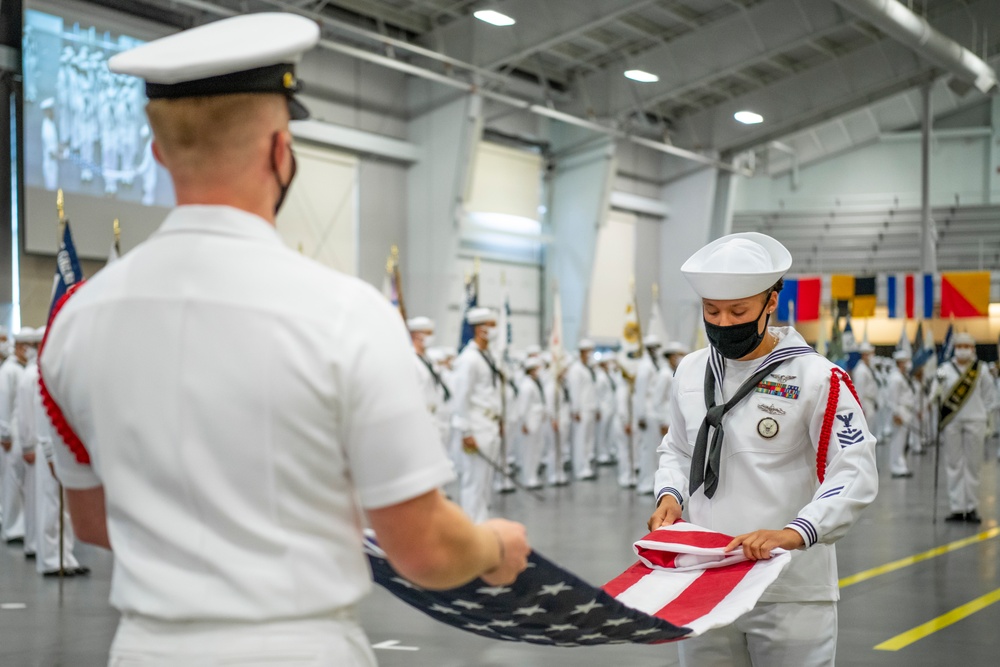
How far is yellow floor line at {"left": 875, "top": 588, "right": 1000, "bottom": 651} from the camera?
6.12 metres

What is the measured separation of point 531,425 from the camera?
15.2 m

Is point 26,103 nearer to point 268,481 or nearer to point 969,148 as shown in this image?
point 268,481

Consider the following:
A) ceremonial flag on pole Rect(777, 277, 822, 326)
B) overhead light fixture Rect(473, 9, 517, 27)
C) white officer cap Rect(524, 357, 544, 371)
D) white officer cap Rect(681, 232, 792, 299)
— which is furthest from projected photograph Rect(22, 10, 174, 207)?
white officer cap Rect(681, 232, 792, 299)

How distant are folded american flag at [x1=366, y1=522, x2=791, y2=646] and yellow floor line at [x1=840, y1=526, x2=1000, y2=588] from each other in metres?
5.57

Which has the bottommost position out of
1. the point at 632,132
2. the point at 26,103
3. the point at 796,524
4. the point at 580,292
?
the point at 796,524

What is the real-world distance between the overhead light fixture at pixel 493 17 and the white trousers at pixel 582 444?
6674 millimetres

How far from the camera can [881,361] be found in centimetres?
2614

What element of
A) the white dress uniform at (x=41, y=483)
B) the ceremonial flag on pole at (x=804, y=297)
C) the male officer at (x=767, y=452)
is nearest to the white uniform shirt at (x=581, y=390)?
the ceremonial flag on pole at (x=804, y=297)

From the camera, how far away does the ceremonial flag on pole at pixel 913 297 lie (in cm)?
2102

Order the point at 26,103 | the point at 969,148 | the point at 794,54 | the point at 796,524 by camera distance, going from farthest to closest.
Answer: the point at 969,148
the point at 794,54
the point at 26,103
the point at 796,524

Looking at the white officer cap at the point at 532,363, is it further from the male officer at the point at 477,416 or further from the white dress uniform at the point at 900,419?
the white dress uniform at the point at 900,419

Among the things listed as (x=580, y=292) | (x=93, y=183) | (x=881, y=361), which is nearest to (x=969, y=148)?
(x=881, y=361)

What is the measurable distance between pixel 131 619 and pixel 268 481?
28cm

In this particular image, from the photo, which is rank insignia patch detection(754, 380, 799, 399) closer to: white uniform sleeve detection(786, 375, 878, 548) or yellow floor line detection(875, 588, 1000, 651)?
white uniform sleeve detection(786, 375, 878, 548)
